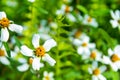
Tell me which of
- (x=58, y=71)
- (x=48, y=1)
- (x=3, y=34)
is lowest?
(x=3, y=34)

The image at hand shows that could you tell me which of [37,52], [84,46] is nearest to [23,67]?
[37,52]

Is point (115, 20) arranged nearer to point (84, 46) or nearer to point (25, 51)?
point (84, 46)

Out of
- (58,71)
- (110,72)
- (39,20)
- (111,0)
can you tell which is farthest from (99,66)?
(111,0)

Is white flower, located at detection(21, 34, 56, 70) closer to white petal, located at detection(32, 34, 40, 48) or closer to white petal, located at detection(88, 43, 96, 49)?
white petal, located at detection(32, 34, 40, 48)

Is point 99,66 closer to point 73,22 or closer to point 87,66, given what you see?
point 87,66

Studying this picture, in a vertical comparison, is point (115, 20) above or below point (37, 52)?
above

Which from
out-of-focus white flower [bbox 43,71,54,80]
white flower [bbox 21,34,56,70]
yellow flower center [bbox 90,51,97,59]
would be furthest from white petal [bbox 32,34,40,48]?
yellow flower center [bbox 90,51,97,59]

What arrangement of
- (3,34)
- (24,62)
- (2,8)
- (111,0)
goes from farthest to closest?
(111,0)
(2,8)
(24,62)
(3,34)
